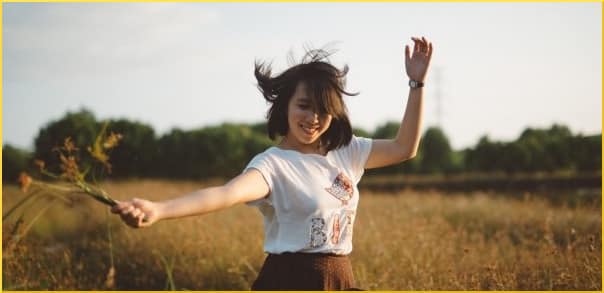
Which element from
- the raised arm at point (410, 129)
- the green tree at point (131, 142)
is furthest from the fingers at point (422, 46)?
the green tree at point (131, 142)

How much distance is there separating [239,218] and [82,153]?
222cm

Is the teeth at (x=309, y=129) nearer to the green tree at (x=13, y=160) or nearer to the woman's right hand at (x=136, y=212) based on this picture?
the woman's right hand at (x=136, y=212)

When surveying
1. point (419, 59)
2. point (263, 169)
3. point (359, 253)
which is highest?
point (419, 59)

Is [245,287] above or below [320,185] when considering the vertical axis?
below

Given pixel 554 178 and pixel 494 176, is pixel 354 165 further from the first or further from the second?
pixel 494 176

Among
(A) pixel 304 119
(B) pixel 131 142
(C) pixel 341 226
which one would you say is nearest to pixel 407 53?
(A) pixel 304 119

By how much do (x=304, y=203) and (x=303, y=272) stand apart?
0.26 m

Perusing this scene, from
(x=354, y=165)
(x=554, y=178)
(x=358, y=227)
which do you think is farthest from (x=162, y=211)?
(x=554, y=178)

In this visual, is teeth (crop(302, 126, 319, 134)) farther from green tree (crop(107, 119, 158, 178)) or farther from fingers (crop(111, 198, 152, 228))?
green tree (crop(107, 119, 158, 178))

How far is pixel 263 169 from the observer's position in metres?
2.26

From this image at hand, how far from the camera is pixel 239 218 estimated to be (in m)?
8.30

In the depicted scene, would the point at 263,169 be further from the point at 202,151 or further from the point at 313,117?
the point at 202,151

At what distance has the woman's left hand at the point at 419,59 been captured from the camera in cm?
270

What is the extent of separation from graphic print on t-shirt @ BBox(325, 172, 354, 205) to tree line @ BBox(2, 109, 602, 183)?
1753 millimetres
